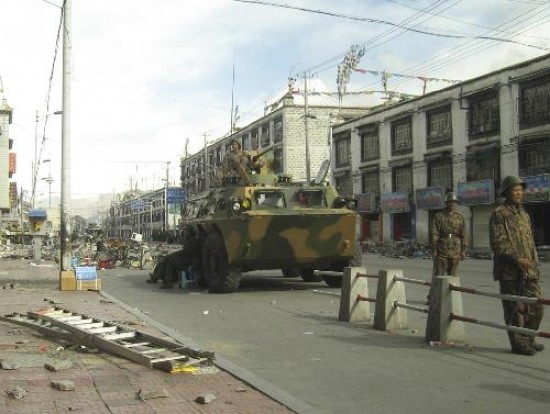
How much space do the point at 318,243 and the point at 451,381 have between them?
778 centimetres

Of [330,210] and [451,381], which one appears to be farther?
[330,210]

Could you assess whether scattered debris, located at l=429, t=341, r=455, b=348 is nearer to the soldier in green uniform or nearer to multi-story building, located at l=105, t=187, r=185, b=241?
the soldier in green uniform

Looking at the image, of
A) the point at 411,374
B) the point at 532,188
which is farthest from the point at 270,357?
the point at 532,188

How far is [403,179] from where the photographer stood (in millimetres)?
40844

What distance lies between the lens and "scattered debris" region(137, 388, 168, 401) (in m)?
5.32

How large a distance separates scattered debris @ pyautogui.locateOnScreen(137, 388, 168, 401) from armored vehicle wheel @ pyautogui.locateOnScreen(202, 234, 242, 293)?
8261 mm

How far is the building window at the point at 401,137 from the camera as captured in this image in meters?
39.8

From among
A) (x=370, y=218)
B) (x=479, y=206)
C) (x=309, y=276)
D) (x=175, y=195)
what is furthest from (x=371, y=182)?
(x=175, y=195)

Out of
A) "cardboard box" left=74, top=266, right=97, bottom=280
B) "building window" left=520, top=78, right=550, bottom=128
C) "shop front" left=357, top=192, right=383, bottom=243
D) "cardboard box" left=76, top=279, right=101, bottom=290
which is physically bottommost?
"cardboard box" left=76, top=279, right=101, bottom=290

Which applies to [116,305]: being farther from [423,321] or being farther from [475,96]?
[475,96]

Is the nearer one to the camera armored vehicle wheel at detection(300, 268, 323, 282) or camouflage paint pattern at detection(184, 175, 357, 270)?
camouflage paint pattern at detection(184, 175, 357, 270)

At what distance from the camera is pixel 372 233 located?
44844 mm

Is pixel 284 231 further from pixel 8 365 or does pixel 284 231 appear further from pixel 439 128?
pixel 439 128

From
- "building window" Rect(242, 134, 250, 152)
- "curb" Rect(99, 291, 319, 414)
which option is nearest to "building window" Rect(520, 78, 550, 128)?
"curb" Rect(99, 291, 319, 414)
